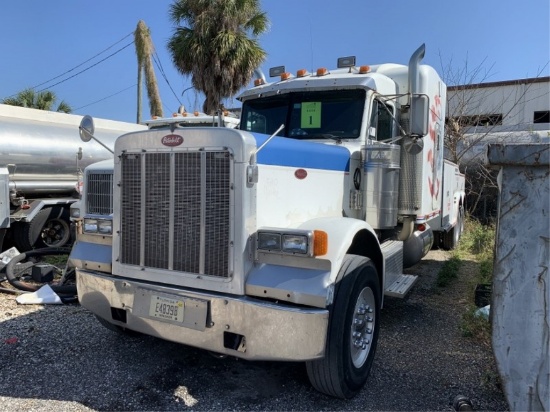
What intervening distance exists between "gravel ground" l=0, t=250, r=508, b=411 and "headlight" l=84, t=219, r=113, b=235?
113cm

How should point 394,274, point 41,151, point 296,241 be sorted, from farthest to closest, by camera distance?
point 41,151, point 394,274, point 296,241

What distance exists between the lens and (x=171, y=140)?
3.18m

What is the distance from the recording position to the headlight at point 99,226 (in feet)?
11.9

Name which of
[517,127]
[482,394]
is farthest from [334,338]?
[517,127]

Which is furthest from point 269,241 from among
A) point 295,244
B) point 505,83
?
point 505,83

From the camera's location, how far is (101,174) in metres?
4.55

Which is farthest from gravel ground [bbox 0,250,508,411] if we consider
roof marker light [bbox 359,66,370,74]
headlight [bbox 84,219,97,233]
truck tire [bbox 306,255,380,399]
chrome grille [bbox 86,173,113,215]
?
roof marker light [bbox 359,66,370,74]

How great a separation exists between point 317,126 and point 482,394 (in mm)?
2788

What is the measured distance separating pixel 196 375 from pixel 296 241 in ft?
5.11

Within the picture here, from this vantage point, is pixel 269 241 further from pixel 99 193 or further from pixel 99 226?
pixel 99 193

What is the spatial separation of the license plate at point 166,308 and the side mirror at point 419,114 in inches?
110

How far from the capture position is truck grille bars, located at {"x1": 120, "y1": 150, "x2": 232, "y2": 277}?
303 cm

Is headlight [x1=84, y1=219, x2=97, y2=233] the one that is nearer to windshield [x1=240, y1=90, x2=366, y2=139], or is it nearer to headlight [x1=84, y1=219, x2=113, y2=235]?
headlight [x1=84, y1=219, x2=113, y2=235]

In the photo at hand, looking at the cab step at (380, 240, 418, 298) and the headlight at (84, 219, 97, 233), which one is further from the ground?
the headlight at (84, 219, 97, 233)
